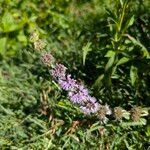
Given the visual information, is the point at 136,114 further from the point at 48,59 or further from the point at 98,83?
the point at 48,59

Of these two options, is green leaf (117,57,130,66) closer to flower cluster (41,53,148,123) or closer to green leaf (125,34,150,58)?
green leaf (125,34,150,58)

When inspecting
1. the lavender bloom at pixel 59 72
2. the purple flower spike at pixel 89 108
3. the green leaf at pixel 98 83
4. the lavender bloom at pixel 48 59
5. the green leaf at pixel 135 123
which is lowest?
the green leaf at pixel 135 123

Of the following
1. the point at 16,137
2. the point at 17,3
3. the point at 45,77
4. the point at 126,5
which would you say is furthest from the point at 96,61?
the point at 17,3

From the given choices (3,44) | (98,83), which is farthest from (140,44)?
(3,44)

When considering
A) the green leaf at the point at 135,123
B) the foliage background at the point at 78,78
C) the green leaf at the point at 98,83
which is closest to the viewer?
the green leaf at the point at 135,123

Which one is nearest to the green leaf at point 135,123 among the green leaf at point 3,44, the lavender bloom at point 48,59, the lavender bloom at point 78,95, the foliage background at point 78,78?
the foliage background at point 78,78

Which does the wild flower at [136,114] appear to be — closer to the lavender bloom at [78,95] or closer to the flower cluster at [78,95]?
the flower cluster at [78,95]

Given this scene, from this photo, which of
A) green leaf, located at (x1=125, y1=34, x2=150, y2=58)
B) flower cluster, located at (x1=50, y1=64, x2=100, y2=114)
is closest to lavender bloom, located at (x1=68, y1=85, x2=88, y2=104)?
flower cluster, located at (x1=50, y1=64, x2=100, y2=114)

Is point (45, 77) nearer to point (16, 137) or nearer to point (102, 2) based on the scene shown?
point (16, 137)

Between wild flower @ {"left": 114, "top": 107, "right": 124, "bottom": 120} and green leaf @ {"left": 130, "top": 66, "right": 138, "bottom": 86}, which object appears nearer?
wild flower @ {"left": 114, "top": 107, "right": 124, "bottom": 120}
